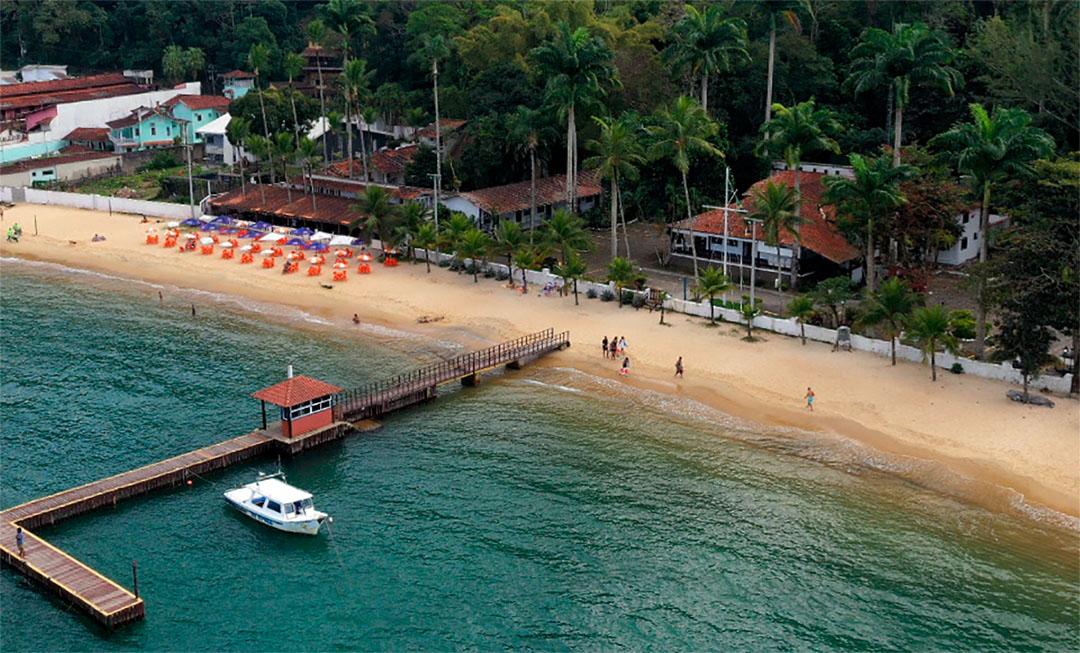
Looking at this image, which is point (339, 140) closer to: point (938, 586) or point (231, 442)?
point (231, 442)

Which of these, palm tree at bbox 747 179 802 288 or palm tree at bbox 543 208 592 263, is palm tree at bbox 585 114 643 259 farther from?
palm tree at bbox 747 179 802 288

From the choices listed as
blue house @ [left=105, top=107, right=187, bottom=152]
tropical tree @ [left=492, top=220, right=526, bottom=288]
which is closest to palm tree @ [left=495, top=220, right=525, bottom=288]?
tropical tree @ [left=492, top=220, right=526, bottom=288]

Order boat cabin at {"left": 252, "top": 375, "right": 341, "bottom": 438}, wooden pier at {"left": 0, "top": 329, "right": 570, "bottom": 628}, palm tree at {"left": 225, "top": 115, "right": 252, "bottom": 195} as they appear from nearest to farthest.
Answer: wooden pier at {"left": 0, "top": 329, "right": 570, "bottom": 628}
boat cabin at {"left": 252, "top": 375, "right": 341, "bottom": 438}
palm tree at {"left": 225, "top": 115, "right": 252, "bottom": 195}

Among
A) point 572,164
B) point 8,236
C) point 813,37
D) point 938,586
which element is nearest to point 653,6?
point 813,37

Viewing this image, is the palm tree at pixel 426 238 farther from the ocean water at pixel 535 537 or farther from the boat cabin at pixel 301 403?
the boat cabin at pixel 301 403

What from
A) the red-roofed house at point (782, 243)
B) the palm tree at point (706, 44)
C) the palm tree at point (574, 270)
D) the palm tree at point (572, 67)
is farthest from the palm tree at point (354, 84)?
the red-roofed house at point (782, 243)
